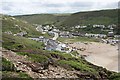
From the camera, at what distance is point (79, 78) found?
47094 millimetres

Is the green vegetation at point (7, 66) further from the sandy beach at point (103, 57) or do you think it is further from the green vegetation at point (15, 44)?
the sandy beach at point (103, 57)

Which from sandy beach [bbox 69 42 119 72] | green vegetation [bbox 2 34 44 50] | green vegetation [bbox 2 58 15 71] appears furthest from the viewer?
sandy beach [bbox 69 42 119 72]

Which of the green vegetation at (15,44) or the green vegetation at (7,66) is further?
the green vegetation at (15,44)

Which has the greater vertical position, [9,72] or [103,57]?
[9,72]

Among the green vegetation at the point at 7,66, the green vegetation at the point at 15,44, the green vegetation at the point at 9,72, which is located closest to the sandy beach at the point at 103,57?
the green vegetation at the point at 15,44

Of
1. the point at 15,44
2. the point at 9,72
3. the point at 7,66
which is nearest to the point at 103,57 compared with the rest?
the point at 15,44

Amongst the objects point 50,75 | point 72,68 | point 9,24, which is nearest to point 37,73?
point 50,75

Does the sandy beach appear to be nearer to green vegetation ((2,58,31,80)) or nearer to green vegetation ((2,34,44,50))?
green vegetation ((2,34,44,50))

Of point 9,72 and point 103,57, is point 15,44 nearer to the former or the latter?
point 9,72

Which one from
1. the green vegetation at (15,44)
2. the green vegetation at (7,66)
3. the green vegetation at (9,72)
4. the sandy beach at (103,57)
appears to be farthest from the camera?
the sandy beach at (103,57)

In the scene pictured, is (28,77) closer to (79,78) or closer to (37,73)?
(37,73)

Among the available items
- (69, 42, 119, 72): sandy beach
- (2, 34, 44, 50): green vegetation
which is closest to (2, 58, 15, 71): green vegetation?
(2, 34, 44, 50): green vegetation

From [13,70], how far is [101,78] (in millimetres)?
17937

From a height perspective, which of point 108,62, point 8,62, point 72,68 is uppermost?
point 8,62
